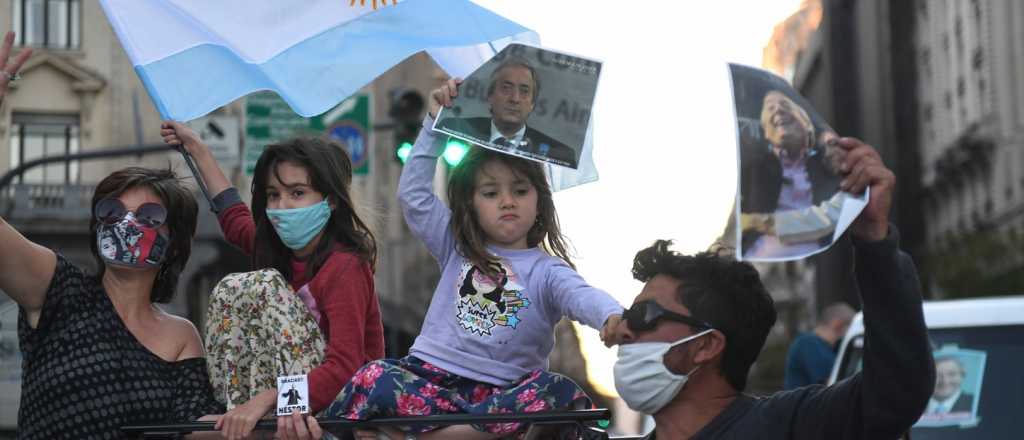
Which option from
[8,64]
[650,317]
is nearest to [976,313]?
[650,317]

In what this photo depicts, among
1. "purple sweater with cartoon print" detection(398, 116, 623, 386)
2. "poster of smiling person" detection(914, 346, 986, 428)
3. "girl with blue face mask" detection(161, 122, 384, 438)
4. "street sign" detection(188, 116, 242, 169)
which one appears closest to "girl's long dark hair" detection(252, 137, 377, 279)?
"girl with blue face mask" detection(161, 122, 384, 438)

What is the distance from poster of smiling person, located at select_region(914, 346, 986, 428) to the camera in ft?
23.3

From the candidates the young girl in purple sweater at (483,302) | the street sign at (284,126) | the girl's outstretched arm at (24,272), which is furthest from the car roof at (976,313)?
the street sign at (284,126)

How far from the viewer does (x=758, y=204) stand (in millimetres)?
3490

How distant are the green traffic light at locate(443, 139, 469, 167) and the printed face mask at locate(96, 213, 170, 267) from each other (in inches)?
38.1

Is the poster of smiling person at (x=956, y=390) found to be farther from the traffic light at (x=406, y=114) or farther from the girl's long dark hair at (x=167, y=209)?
the traffic light at (x=406, y=114)

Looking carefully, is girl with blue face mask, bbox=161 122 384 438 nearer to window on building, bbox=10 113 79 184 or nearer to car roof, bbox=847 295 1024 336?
car roof, bbox=847 295 1024 336

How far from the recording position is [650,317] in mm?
3896

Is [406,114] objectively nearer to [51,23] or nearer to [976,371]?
[976,371]

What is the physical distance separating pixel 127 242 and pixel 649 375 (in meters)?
1.89

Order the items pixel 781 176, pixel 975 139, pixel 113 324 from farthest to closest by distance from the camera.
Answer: pixel 975 139
pixel 113 324
pixel 781 176

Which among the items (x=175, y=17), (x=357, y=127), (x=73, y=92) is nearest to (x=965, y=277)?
(x=73, y=92)

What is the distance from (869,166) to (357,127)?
16705 mm

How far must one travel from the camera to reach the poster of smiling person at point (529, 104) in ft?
15.3
